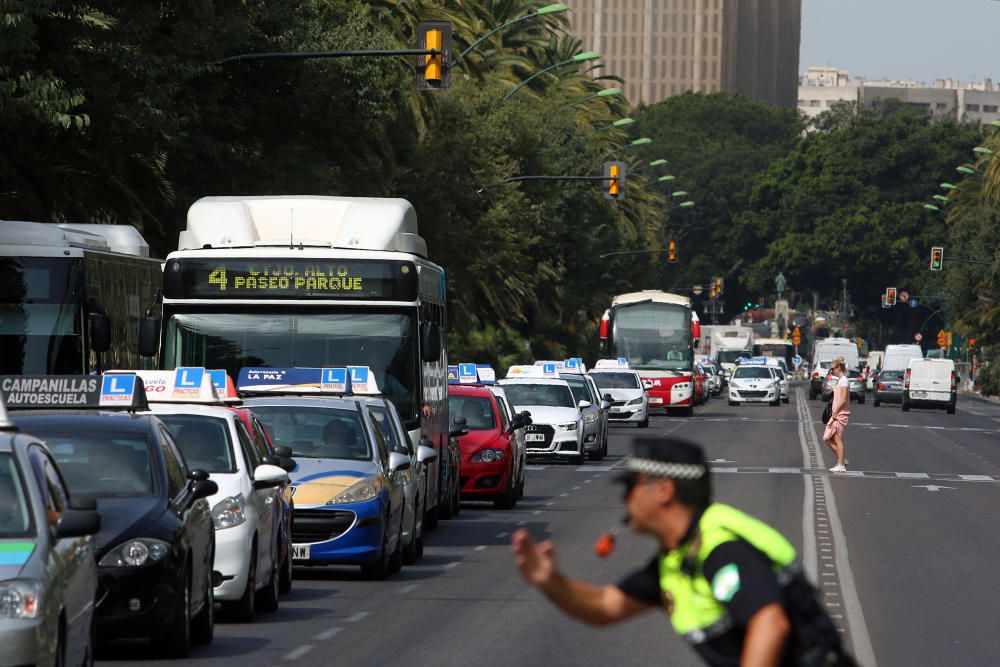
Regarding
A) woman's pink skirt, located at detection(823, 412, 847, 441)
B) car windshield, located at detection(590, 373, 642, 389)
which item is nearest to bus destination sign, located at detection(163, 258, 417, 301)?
woman's pink skirt, located at detection(823, 412, 847, 441)

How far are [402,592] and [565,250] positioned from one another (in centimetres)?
5478

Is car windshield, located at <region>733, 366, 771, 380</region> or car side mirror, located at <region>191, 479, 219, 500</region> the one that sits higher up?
car side mirror, located at <region>191, 479, 219, 500</region>

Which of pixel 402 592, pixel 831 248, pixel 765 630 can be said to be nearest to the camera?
pixel 765 630

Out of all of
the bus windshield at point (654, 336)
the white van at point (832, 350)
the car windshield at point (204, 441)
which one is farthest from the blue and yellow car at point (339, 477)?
the white van at point (832, 350)

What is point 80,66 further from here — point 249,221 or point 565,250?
point 565,250

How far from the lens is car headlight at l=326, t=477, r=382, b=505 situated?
1694cm

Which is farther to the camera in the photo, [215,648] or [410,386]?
[410,386]

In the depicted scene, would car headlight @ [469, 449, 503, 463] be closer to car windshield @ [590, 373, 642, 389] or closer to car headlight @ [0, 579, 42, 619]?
car headlight @ [0, 579, 42, 619]

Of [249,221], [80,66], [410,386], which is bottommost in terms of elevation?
[410,386]

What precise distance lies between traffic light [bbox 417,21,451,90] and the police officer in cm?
2367

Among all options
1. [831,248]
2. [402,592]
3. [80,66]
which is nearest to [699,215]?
[831,248]

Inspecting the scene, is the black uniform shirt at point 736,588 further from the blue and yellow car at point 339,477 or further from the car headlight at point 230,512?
the blue and yellow car at point 339,477

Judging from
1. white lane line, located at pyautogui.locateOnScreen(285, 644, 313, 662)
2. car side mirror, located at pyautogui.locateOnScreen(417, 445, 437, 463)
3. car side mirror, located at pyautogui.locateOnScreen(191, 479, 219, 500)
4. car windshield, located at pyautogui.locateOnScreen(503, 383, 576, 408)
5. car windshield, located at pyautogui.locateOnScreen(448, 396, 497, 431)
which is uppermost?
car side mirror, located at pyautogui.locateOnScreen(191, 479, 219, 500)

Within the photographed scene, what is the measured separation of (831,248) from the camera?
138 meters
